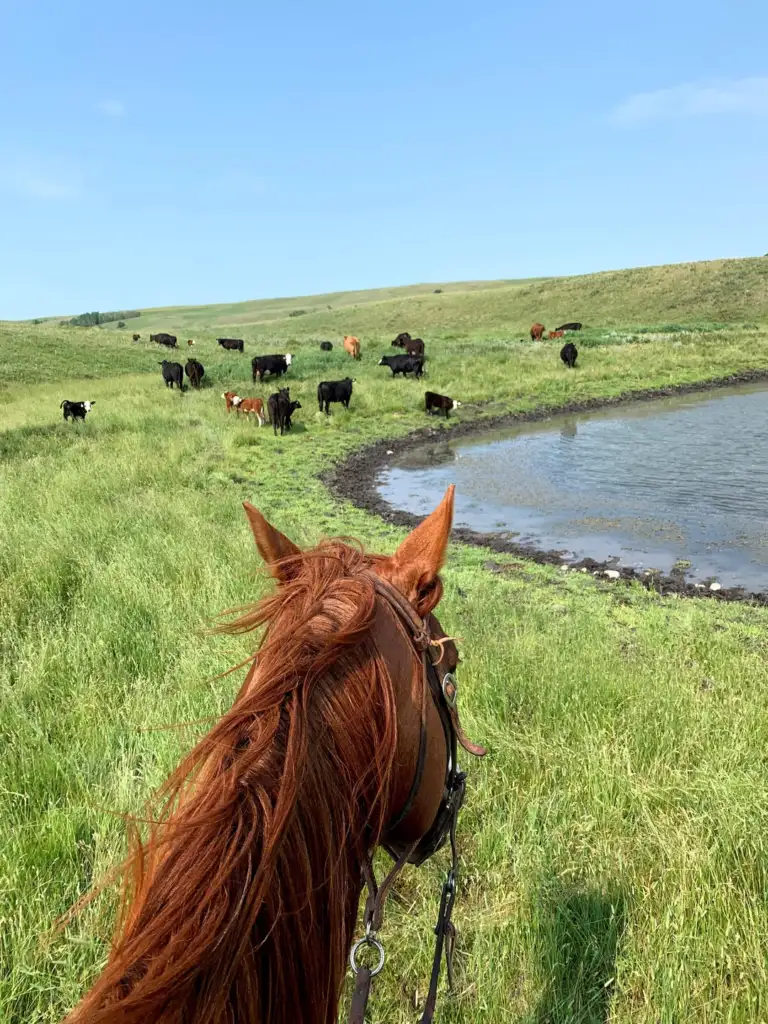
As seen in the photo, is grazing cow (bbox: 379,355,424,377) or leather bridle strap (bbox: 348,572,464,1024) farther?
grazing cow (bbox: 379,355,424,377)

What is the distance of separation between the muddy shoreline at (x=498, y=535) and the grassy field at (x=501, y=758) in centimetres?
56

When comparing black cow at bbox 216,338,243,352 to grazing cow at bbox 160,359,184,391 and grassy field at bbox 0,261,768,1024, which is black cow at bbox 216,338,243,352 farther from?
grassy field at bbox 0,261,768,1024

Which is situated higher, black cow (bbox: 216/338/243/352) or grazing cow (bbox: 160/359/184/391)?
black cow (bbox: 216/338/243/352)

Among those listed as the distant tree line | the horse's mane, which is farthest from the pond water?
the distant tree line

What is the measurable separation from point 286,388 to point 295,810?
65.8ft

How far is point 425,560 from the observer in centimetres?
140

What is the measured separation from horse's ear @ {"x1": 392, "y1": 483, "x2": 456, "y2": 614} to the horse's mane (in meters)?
0.19

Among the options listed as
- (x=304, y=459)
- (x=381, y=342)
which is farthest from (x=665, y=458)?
(x=381, y=342)

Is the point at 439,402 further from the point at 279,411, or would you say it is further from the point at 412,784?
the point at 412,784

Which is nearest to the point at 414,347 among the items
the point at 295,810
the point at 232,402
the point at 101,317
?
the point at 232,402

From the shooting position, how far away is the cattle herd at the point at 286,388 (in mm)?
17625

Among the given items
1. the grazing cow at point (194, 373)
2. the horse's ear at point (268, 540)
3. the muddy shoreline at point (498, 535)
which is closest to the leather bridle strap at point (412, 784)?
the horse's ear at point (268, 540)

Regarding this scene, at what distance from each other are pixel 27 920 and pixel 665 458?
45.7ft

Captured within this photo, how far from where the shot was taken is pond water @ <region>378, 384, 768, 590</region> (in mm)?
8664
